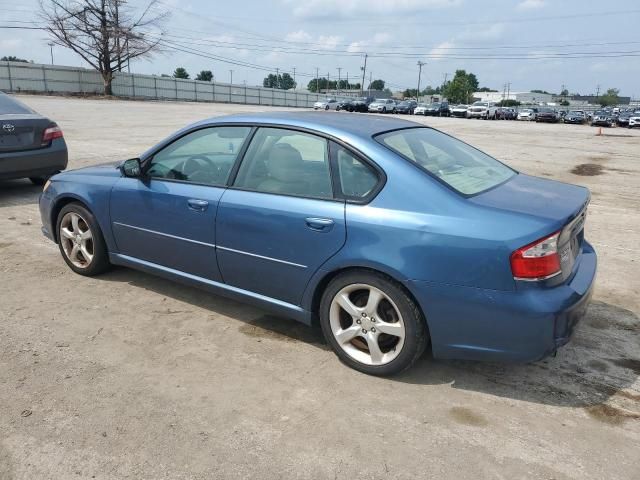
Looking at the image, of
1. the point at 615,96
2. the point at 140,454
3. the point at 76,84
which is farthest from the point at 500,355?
the point at 615,96

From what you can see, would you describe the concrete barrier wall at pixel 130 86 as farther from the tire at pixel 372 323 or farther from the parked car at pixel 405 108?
the tire at pixel 372 323

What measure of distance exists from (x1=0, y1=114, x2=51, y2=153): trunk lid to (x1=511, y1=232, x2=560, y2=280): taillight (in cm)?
702

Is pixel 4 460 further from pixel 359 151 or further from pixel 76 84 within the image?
pixel 76 84

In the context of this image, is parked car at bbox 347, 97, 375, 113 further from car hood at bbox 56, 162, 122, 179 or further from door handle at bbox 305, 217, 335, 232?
door handle at bbox 305, 217, 335, 232

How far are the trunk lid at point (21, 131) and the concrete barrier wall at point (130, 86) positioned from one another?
43769 mm

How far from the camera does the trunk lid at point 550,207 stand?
285 cm

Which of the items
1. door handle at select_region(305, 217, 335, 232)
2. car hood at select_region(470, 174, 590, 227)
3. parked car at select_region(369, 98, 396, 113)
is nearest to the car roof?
door handle at select_region(305, 217, 335, 232)

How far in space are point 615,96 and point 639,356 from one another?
179 meters

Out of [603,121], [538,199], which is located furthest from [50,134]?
[603,121]

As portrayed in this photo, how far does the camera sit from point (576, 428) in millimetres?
2756

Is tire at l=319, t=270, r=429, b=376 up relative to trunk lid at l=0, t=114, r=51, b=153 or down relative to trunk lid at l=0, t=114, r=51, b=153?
down

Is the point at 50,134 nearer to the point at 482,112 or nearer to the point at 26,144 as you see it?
the point at 26,144

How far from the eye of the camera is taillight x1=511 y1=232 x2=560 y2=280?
2701mm

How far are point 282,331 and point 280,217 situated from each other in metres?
0.94
